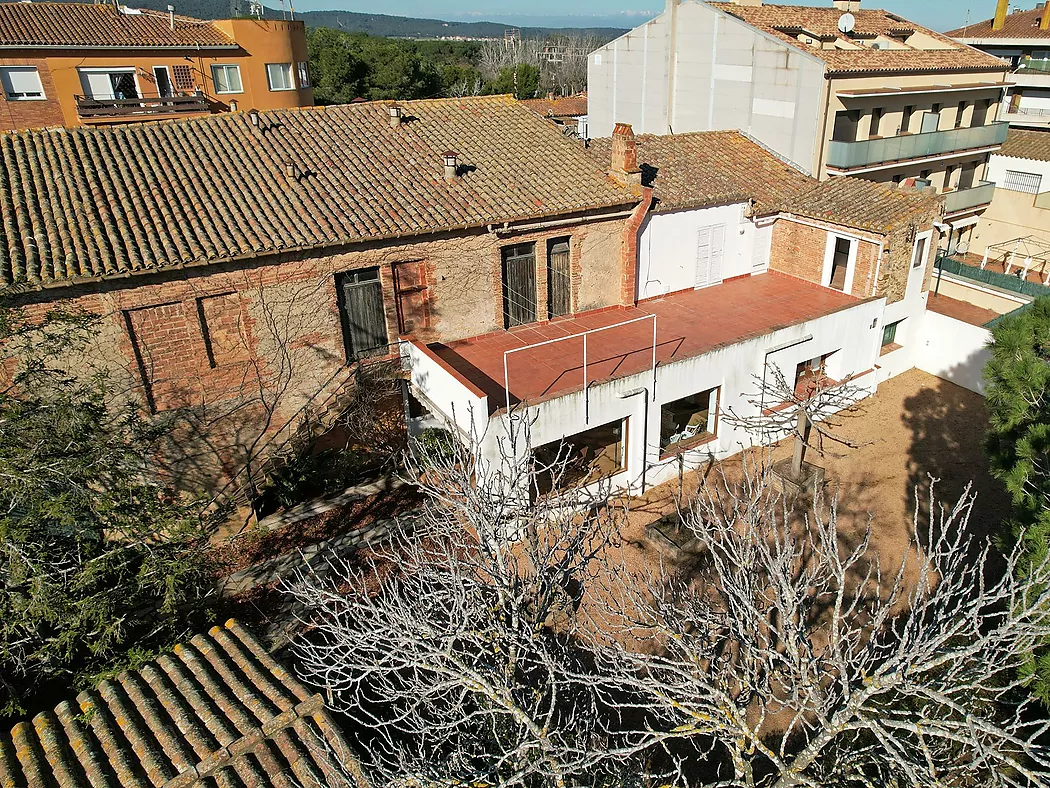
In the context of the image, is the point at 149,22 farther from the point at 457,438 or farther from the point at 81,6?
the point at 457,438

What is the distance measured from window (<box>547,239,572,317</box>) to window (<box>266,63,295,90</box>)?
29.5m

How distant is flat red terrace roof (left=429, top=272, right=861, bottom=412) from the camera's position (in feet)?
55.5

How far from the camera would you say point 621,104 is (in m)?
34.0

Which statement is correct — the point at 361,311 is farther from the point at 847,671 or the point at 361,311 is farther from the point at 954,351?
the point at 954,351

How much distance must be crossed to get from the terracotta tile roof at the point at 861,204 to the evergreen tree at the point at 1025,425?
8.42 metres

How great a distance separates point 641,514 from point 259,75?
117 ft

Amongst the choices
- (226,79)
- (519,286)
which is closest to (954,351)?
(519,286)

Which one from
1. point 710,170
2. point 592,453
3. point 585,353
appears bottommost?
point 592,453

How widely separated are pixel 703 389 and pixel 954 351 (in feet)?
36.2

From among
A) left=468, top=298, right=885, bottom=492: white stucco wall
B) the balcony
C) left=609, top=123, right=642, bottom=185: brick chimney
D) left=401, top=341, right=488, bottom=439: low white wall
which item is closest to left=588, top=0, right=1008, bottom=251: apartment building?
left=468, top=298, right=885, bottom=492: white stucco wall

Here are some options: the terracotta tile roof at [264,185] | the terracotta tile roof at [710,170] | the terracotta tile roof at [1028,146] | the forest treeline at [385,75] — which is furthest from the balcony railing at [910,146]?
the forest treeline at [385,75]

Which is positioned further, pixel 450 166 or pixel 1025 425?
pixel 450 166

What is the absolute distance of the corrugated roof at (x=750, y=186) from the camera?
830 inches

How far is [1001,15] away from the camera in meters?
43.4
